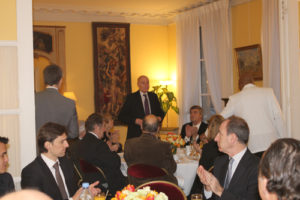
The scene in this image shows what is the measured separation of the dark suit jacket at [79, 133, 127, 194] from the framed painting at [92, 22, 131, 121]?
5.23 m

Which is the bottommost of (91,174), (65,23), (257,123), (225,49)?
(91,174)

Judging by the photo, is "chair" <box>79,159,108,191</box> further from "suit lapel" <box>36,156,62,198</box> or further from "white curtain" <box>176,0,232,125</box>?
"white curtain" <box>176,0,232,125</box>

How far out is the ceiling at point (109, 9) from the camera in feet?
31.3

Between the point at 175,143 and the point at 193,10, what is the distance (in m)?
4.67

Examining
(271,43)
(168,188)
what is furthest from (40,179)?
(271,43)

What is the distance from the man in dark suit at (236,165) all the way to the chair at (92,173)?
1.71 meters

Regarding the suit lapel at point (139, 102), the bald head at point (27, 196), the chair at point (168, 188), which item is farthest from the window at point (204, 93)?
the bald head at point (27, 196)

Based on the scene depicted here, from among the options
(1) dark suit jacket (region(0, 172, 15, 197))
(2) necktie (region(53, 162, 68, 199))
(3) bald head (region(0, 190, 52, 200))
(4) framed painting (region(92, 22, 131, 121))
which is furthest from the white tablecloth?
(4) framed painting (region(92, 22, 131, 121))

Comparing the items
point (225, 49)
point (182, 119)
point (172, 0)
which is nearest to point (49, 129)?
point (225, 49)

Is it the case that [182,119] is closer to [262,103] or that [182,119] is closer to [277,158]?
[262,103]

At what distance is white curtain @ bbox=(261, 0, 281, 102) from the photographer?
7.38 m

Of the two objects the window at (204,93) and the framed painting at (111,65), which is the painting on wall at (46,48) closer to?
the framed painting at (111,65)

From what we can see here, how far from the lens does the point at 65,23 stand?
9984 millimetres

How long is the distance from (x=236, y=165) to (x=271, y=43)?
4.47 meters
